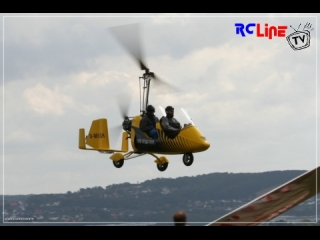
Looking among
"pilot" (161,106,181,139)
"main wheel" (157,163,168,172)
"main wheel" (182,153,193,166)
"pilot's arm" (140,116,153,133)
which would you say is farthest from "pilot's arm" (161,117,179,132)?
"main wheel" (157,163,168,172)

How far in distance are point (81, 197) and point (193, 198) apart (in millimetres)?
4049

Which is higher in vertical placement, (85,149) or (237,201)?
(85,149)

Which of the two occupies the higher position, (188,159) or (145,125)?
(145,125)

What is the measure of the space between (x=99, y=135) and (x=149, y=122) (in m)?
2.38

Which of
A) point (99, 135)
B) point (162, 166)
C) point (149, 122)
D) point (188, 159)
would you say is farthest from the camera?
point (99, 135)

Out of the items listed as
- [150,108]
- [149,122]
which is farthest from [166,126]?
[150,108]

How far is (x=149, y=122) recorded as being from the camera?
60.0ft

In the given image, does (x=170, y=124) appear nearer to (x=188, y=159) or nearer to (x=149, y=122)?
(x=149, y=122)

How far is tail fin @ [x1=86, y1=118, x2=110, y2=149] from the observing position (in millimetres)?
19953

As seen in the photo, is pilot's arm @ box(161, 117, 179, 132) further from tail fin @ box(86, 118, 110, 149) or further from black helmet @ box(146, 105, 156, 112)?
tail fin @ box(86, 118, 110, 149)

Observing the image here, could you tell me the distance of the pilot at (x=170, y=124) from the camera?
17.7 meters
